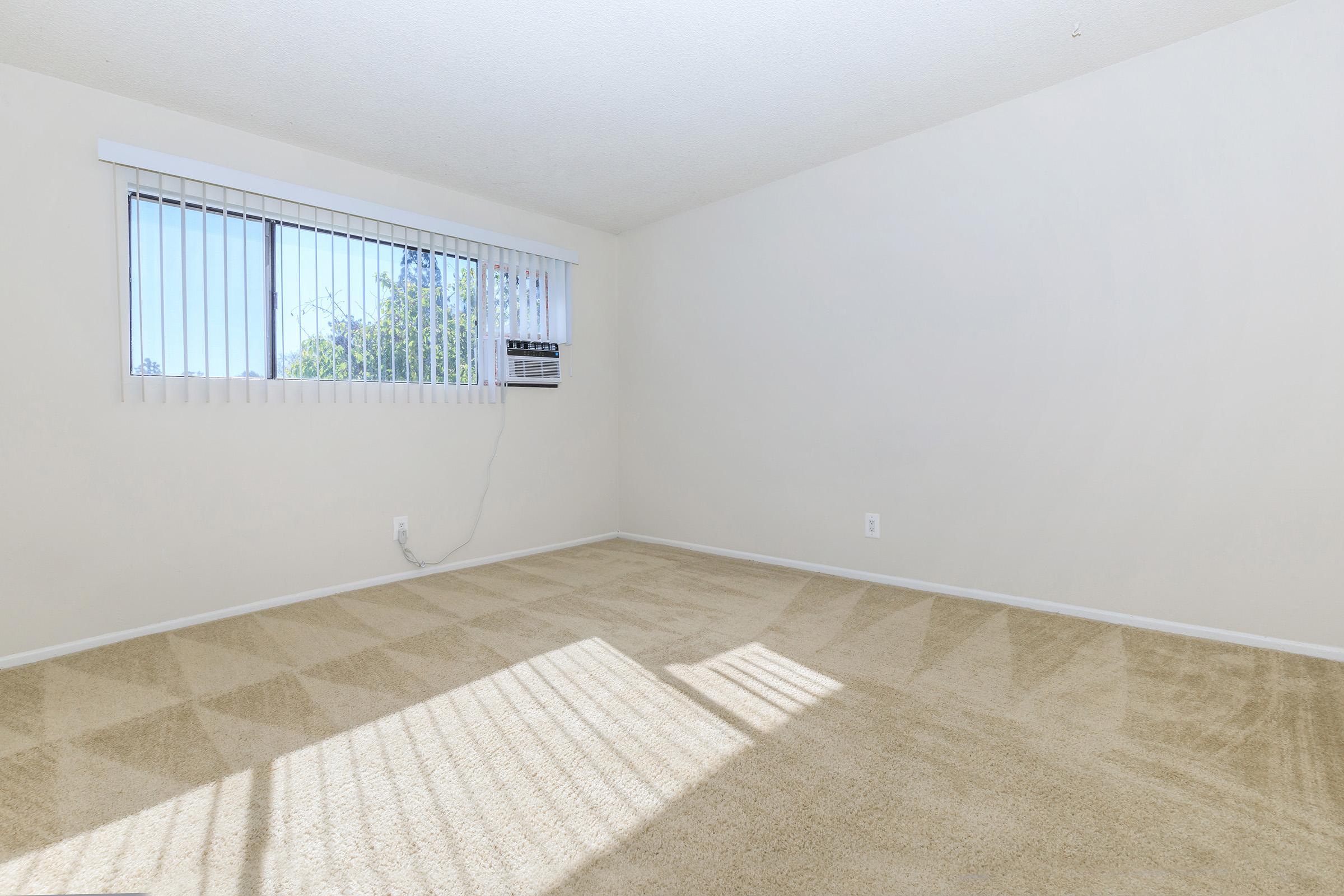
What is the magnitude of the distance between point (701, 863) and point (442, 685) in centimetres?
121

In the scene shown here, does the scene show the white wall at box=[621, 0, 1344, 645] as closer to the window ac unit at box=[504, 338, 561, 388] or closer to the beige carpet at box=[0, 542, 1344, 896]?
the beige carpet at box=[0, 542, 1344, 896]

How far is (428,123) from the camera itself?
2957 millimetres

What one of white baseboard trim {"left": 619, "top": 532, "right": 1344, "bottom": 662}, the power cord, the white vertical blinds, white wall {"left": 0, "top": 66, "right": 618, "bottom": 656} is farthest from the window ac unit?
white baseboard trim {"left": 619, "top": 532, "right": 1344, "bottom": 662}

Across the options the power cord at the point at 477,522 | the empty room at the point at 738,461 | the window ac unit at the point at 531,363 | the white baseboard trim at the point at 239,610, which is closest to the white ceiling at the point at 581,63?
the empty room at the point at 738,461

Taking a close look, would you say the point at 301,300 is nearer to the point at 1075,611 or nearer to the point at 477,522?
the point at 477,522

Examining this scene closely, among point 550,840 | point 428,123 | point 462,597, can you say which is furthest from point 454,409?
point 550,840

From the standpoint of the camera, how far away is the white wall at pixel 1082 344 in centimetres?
232

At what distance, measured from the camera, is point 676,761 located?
65.3 inches

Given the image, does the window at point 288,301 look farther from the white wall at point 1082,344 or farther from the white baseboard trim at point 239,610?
the white wall at point 1082,344

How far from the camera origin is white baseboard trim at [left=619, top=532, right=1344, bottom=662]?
2.33 metres

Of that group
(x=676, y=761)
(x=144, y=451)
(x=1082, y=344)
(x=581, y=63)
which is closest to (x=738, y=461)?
(x=1082, y=344)

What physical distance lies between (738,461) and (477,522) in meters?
1.70

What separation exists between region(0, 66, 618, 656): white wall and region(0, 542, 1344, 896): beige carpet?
0.33 meters

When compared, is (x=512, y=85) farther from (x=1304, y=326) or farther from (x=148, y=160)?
(x=1304, y=326)
